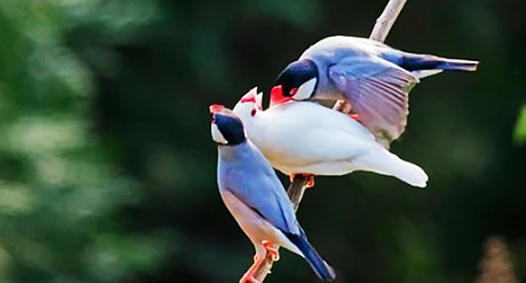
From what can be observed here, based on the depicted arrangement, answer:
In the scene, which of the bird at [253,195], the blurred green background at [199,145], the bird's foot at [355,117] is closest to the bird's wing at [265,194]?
the bird at [253,195]

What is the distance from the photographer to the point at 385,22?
63.5 inches

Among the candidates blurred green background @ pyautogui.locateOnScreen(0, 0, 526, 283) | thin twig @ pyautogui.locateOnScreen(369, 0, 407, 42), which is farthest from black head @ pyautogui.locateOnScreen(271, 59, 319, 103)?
blurred green background @ pyautogui.locateOnScreen(0, 0, 526, 283)

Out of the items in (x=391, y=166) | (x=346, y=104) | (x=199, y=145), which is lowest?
(x=391, y=166)

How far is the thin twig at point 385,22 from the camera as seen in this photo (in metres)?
1.60

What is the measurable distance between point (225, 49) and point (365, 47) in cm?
413

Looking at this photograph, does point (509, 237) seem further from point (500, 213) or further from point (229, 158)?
point (229, 158)

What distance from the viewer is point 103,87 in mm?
5688

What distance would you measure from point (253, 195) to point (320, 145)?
99 millimetres

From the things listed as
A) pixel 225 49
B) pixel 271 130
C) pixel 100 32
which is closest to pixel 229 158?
pixel 271 130

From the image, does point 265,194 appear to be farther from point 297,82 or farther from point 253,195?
point 297,82

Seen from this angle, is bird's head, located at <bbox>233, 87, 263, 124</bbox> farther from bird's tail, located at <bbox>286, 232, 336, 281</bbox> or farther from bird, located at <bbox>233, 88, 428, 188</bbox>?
bird's tail, located at <bbox>286, 232, 336, 281</bbox>

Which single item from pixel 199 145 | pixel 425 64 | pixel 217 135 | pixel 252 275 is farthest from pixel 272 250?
pixel 199 145

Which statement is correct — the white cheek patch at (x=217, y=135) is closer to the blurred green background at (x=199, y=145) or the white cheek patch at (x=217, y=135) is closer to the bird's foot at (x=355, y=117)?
the bird's foot at (x=355, y=117)

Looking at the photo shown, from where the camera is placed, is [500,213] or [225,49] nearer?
[225,49]
